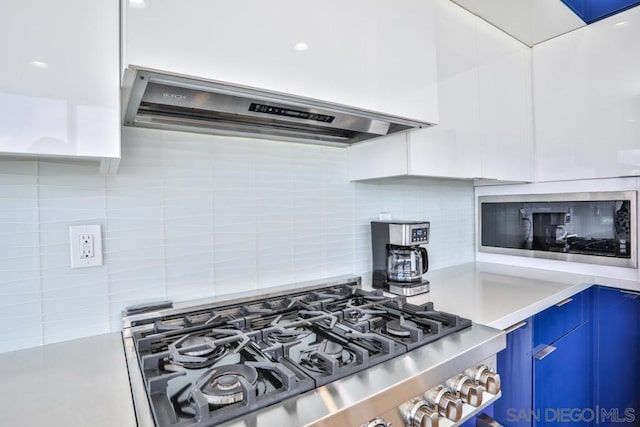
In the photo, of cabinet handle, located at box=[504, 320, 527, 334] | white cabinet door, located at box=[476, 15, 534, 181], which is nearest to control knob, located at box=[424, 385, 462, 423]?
cabinet handle, located at box=[504, 320, 527, 334]

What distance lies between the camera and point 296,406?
22.7 inches

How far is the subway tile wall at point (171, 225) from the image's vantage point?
2.85ft

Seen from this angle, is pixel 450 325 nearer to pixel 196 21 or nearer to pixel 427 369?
pixel 427 369

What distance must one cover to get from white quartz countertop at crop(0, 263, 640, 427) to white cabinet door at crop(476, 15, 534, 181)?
57 cm

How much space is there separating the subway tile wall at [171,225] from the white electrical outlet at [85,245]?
2 centimetres

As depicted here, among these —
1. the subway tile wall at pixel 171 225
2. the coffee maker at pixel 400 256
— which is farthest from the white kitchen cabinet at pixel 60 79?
the coffee maker at pixel 400 256

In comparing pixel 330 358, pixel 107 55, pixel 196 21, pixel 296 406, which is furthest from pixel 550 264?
pixel 107 55

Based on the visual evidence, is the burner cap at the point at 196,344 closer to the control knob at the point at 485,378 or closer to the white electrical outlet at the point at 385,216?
the control knob at the point at 485,378

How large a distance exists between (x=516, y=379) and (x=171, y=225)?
1.27 metres

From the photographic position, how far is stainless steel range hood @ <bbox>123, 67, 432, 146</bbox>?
78cm

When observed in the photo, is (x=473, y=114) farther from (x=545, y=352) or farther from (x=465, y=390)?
(x=465, y=390)

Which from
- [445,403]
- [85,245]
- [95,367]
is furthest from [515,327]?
[85,245]

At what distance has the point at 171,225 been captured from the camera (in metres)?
1.07

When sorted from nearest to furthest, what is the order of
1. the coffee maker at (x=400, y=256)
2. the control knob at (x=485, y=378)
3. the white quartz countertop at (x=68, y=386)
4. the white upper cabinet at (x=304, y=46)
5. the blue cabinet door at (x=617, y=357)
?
the white quartz countertop at (x=68, y=386) < the white upper cabinet at (x=304, y=46) < the control knob at (x=485, y=378) < the coffee maker at (x=400, y=256) < the blue cabinet door at (x=617, y=357)
